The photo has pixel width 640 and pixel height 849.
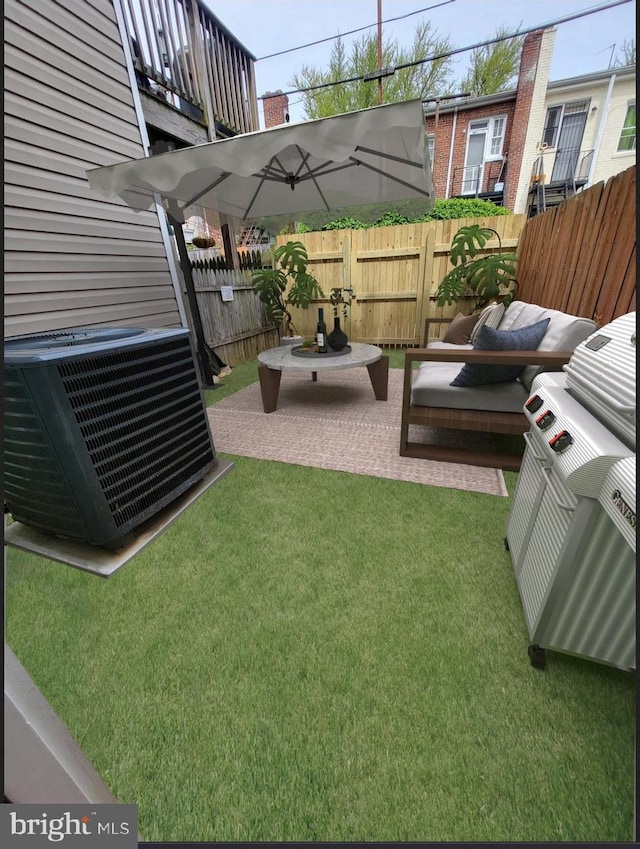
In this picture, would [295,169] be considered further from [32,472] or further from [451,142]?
[451,142]

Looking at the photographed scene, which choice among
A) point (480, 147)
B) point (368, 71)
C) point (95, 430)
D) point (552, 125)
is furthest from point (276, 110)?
point (95, 430)

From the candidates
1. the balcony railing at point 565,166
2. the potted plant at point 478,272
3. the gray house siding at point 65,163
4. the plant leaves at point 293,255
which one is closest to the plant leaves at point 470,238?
the potted plant at point 478,272

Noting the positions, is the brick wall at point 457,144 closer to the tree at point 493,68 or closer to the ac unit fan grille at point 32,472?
the tree at point 493,68

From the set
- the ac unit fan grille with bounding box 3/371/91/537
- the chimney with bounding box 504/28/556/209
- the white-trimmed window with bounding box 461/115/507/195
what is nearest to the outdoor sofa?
the ac unit fan grille with bounding box 3/371/91/537

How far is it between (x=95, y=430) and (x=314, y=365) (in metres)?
1.82

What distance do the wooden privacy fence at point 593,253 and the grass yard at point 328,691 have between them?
1.64 metres

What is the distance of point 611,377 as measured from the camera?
3.02 feet

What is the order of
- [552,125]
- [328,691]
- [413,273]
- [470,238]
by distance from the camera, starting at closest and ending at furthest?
[328,691] → [470,238] → [413,273] → [552,125]

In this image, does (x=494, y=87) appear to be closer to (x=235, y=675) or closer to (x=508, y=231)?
(x=508, y=231)

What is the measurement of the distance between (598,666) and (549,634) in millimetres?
288

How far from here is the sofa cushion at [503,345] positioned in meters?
2.03

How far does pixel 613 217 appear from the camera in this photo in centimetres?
212

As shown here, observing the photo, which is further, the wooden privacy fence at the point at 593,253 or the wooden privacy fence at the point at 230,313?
the wooden privacy fence at the point at 230,313

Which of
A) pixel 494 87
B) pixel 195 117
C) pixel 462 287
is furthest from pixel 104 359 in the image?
pixel 494 87
